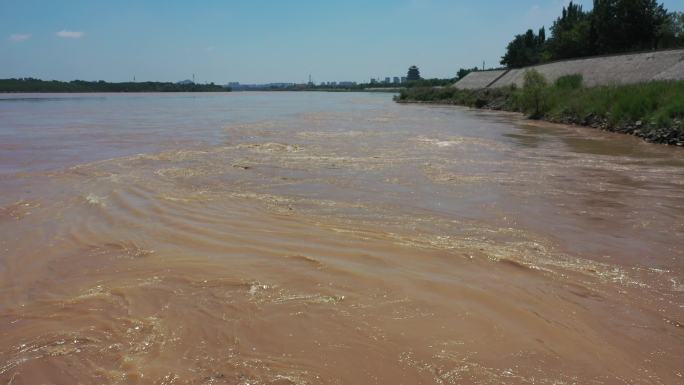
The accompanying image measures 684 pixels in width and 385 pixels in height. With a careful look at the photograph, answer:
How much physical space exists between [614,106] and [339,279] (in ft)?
80.0

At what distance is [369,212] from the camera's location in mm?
A: 8367

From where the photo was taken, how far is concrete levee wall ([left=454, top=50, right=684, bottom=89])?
33900mm

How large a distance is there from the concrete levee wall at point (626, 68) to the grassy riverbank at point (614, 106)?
8.48ft

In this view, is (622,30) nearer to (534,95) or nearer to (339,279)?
(534,95)

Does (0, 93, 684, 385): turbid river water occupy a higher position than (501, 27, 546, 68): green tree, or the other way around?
(501, 27, 546, 68): green tree

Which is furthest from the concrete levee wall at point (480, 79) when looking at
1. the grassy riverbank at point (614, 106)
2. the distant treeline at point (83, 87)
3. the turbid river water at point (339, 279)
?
the distant treeline at point (83, 87)

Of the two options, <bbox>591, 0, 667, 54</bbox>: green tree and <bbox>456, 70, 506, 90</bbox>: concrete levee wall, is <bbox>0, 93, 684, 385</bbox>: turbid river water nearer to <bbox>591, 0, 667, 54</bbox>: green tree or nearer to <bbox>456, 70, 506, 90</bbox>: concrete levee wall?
<bbox>591, 0, 667, 54</bbox>: green tree

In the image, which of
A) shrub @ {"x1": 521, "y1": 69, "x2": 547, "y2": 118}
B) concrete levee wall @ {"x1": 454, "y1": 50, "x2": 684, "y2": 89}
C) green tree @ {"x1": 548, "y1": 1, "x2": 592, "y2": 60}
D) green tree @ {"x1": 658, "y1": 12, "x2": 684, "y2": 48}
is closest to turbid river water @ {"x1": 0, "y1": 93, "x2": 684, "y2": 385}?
shrub @ {"x1": 521, "y1": 69, "x2": 547, "y2": 118}

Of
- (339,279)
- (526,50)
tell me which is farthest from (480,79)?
(339,279)

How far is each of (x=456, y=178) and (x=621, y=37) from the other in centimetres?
5782

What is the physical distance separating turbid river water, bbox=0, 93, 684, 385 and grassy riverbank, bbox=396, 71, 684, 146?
9.81 metres

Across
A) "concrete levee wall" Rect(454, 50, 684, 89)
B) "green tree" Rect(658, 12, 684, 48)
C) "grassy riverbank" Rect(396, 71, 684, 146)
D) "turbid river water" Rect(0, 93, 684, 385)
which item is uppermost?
"green tree" Rect(658, 12, 684, 48)

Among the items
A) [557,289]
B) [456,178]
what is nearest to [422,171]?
[456,178]

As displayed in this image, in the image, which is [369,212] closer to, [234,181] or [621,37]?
[234,181]
